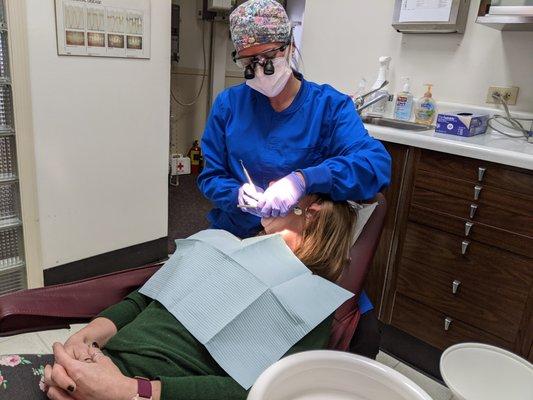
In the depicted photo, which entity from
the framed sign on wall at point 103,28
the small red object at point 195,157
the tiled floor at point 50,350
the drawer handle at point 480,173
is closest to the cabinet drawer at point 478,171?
the drawer handle at point 480,173

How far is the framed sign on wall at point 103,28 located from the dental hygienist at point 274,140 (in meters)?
1.02

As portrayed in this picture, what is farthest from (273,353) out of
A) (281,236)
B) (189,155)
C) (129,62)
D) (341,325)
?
(189,155)

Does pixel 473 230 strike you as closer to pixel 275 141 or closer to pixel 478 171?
pixel 478 171

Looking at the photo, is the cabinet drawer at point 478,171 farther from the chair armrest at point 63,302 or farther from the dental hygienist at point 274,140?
the chair armrest at point 63,302

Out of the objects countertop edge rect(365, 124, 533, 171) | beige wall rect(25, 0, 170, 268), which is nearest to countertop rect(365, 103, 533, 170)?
countertop edge rect(365, 124, 533, 171)

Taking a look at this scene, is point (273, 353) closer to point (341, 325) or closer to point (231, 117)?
point (341, 325)

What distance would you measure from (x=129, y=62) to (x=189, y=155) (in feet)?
6.95

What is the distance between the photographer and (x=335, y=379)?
0.86 m

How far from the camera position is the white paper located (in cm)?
201

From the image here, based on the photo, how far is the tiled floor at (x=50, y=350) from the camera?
1.82 metres

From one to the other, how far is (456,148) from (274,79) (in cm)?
80

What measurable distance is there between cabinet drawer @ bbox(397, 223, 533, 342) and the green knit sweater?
935 millimetres

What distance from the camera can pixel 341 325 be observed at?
1122mm

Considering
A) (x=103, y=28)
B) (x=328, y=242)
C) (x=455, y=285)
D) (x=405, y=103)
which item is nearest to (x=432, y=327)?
(x=455, y=285)
